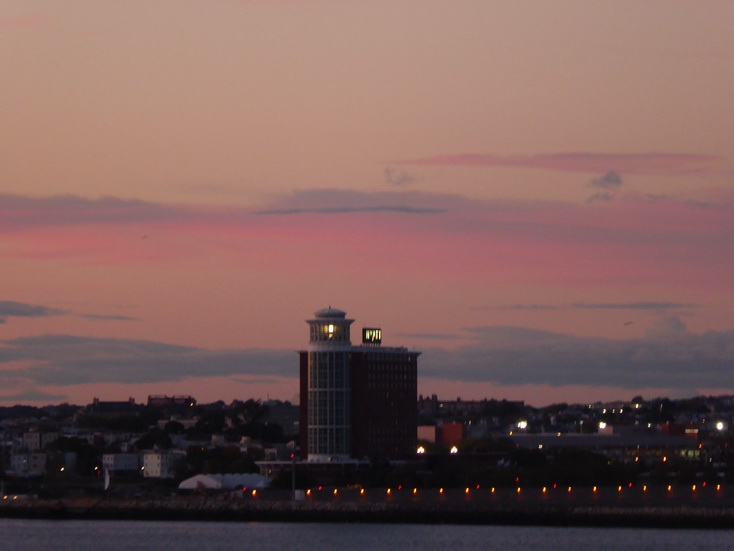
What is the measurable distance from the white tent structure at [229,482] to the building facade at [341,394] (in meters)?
4.98

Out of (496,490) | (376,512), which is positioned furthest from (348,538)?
(496,490)

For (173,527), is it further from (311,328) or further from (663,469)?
(663,469)

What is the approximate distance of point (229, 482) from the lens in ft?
532

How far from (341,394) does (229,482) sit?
1208 centimetres

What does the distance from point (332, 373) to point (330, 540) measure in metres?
51.1

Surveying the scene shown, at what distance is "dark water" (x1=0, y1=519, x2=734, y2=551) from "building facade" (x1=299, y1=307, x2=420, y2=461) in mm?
28144

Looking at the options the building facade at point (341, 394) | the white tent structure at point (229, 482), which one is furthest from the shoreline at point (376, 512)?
the building facade at point (341, 394)

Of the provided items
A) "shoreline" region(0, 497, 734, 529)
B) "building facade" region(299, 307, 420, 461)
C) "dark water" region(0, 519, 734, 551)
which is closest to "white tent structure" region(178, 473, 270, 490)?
"building facade" region(299, 307, 420, 461)

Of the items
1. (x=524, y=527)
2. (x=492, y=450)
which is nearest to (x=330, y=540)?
(x=524, y=527)

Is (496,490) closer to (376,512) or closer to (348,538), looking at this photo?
(376,512)

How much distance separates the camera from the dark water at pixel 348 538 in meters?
104

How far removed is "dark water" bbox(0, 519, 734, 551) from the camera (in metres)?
104

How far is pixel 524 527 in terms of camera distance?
125 meters

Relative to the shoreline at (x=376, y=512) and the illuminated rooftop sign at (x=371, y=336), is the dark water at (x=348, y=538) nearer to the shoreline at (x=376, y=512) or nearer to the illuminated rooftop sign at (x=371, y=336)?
the shoreline at (x=376, y=512)
